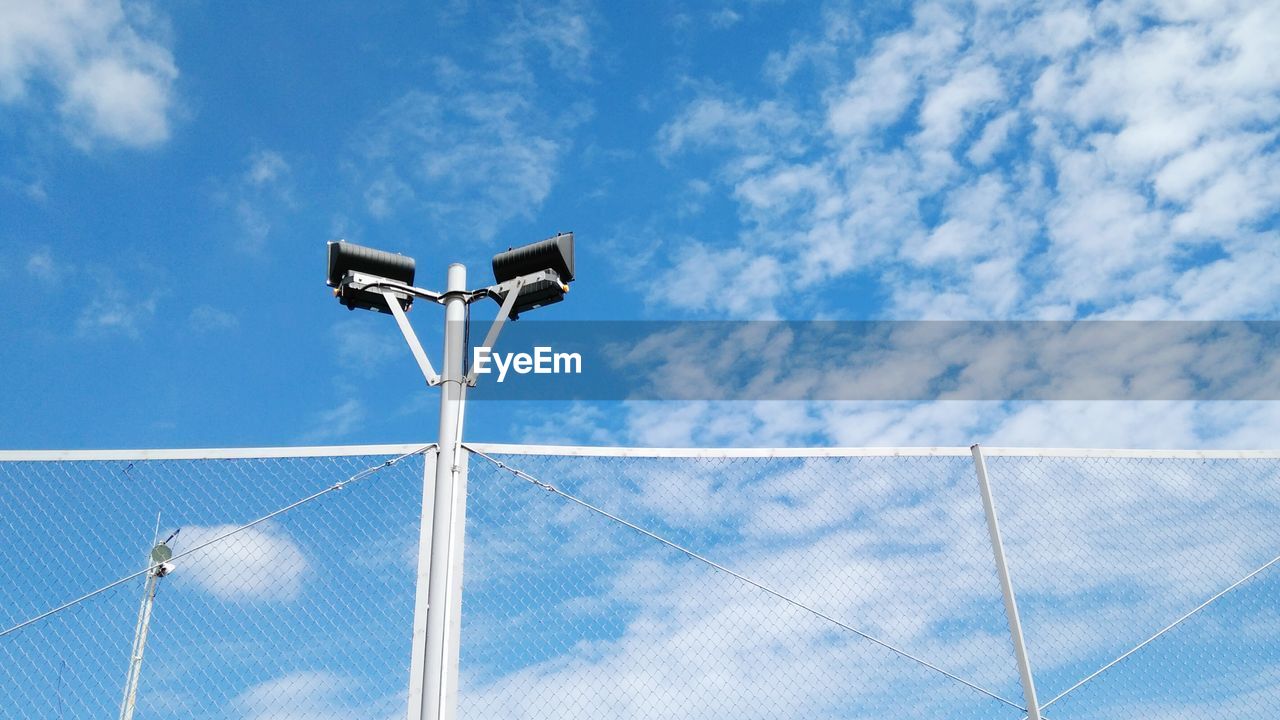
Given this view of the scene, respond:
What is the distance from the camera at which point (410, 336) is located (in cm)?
524

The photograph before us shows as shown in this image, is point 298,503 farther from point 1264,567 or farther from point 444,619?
point 1264,567

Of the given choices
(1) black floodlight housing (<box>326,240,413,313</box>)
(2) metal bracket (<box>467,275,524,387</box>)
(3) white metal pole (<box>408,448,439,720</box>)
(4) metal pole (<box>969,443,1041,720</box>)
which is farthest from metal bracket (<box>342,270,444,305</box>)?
(4) metal pole (<box>969,443,1041,720</box>)

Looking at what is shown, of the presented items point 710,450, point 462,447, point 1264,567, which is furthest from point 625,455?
point 1264,567

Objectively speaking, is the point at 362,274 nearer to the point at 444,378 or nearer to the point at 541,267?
the point at 444,378

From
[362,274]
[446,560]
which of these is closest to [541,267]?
[362,274]

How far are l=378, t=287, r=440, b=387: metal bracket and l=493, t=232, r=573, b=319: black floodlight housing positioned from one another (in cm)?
57

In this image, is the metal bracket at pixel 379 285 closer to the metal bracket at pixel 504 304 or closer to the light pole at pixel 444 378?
the light pole at pixel 444 378

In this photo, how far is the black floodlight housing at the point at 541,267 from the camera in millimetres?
5258

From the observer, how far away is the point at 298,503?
4.65 meters

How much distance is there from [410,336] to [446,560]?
4.62ft

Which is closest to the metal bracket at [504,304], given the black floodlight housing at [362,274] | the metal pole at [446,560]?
the metal pole at [446,560]

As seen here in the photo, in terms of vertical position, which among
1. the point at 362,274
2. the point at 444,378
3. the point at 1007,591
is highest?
the point at 362,274

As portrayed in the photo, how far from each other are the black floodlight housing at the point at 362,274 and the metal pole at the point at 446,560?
2.05ft

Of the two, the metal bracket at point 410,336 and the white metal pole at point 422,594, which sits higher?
the metal bracket at point 410,336
